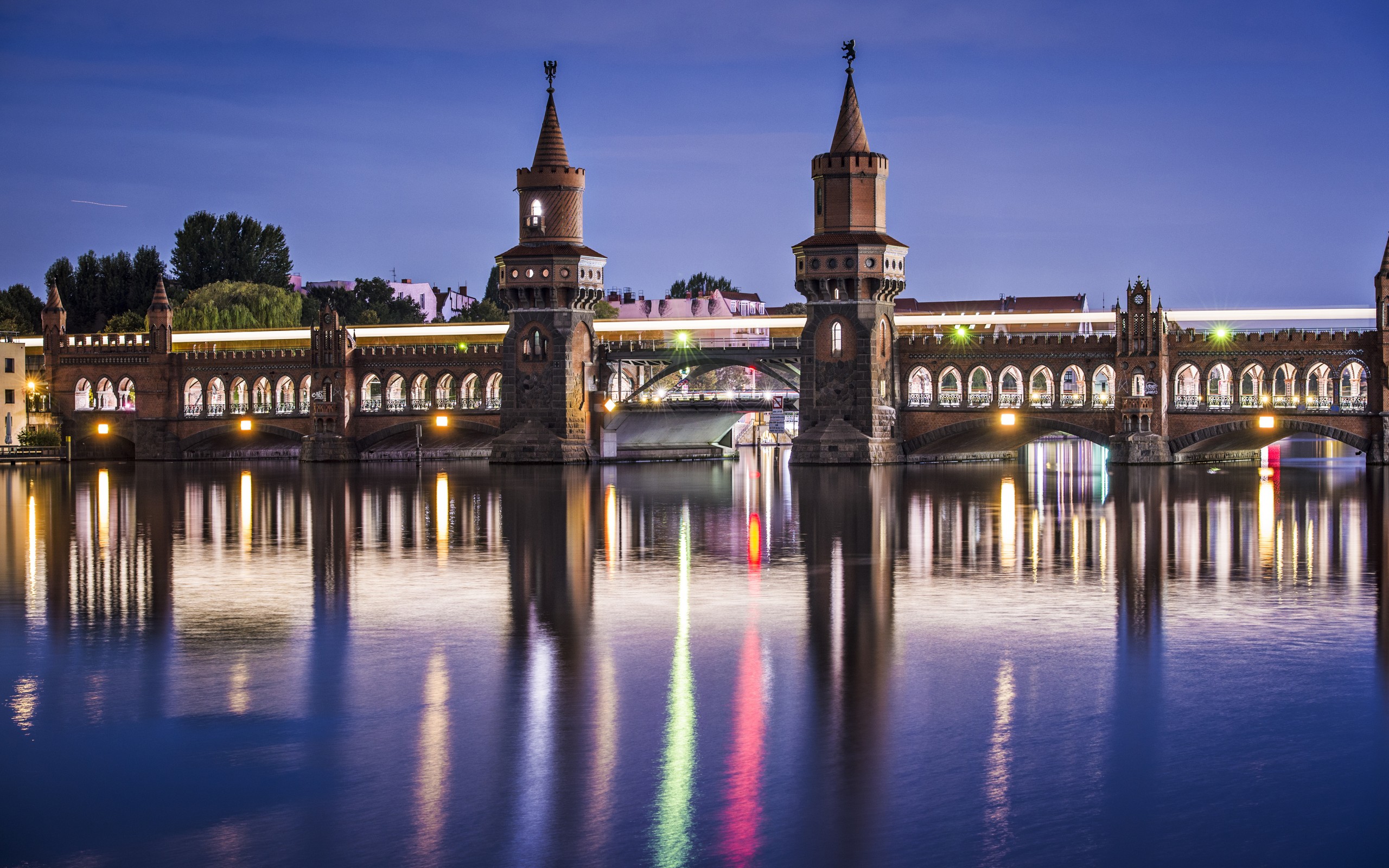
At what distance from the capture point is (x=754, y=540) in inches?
1436

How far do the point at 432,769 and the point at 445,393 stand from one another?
72986 mm

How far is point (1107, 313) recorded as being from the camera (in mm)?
105875

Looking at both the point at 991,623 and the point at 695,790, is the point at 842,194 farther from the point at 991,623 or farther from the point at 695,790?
the point at 695,790

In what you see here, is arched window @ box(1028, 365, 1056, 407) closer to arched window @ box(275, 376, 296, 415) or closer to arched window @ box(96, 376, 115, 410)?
arched window @ box(275, 376, 296, 415)

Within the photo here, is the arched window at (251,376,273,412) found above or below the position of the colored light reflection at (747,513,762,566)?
above

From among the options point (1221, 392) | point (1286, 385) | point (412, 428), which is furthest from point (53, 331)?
point (1286, 385)

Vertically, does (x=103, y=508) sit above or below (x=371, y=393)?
below

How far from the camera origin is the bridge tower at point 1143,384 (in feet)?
230

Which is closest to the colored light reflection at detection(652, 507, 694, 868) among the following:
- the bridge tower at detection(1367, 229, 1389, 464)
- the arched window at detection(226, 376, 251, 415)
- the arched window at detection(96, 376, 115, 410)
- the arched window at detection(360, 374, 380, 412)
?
the bridge tower at detection(1367, 229, 1389, 464)

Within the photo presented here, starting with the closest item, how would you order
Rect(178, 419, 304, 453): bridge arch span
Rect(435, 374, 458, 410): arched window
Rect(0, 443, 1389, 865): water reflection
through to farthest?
Rect(0, 443, 1389, 865): water reflection
Rect(435, 374, 458, 410): arched window
Rect(178, 419, 304, 453): bridge arch span

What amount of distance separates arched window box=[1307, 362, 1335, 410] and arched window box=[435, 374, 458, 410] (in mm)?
43619

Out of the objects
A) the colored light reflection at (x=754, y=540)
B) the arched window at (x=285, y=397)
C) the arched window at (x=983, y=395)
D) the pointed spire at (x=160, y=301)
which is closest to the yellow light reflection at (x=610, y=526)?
the colored light reflection at (x=754, y=540)

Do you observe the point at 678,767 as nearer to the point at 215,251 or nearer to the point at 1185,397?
the point at 1185,397

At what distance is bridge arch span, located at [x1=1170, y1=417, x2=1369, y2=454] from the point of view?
6744cm
